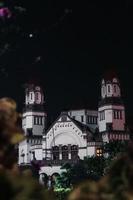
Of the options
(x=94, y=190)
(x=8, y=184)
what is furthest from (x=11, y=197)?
(x=94, y=190)

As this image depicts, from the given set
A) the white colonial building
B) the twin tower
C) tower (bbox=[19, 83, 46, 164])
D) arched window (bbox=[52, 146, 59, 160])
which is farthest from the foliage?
tower (bbox=[19, 83, 46, 164])

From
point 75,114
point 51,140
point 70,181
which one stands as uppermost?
point 75,114

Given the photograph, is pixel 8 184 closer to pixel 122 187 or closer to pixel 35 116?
pixel 122 187

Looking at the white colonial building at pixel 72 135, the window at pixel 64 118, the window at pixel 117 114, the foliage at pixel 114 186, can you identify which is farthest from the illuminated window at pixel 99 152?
the foliage at pixel 114 186

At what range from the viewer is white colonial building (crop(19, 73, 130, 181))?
9744 cm

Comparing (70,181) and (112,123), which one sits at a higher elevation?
(112,123)

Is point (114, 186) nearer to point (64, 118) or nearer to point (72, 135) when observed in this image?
point (72, 135)

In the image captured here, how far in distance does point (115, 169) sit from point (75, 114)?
114964 mm

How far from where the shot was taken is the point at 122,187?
5.70 metres

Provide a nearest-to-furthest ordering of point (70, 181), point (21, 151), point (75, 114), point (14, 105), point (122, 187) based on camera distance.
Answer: point (122, 187) < point (14, 105) < point (70, 181) < point (21, 151) < point (75, 114)

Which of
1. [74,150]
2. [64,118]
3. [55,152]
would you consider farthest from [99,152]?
[64,118]

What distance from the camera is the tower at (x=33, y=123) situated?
10471 cm

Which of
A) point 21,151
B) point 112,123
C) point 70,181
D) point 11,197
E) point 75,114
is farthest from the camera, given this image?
point 75,114

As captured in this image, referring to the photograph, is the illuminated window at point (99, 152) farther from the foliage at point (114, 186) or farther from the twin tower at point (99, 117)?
the foliage at point (114, 186)
